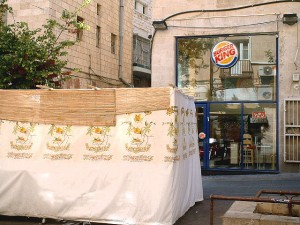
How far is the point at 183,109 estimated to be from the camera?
8.11 metres

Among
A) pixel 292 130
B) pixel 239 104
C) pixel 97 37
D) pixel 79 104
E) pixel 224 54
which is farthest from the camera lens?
pixel 97 37

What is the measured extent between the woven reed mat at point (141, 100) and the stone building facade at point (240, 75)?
268 inches

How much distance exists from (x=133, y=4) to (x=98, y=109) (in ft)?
63.4

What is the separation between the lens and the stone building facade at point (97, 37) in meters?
18.8

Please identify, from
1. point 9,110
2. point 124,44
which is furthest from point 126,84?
point 9,110

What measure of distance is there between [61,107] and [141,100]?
144 cm

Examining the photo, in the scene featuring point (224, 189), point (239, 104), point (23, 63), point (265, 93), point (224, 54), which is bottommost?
point (224, 189)

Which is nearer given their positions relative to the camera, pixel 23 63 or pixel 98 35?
pixel 23 63

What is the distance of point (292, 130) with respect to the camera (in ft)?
46.4

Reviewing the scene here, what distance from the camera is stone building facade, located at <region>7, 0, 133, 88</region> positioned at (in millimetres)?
18797

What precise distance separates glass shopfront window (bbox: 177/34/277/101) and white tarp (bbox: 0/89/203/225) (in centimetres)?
707

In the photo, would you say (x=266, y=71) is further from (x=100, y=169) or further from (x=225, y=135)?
(x=100, y=169)

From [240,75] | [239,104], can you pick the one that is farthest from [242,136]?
[240,75]

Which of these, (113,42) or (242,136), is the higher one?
(113,42)
